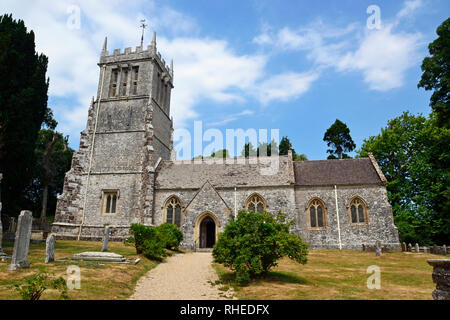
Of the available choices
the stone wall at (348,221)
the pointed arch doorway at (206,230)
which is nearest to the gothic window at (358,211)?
the stone wall at (348,221)

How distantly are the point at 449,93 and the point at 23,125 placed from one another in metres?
27.2

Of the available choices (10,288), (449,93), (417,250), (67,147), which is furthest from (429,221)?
(67,147)

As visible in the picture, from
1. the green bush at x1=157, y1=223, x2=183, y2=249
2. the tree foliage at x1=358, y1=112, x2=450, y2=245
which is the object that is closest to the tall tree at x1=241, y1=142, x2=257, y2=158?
the tree foliage at x1=358, y1=112, x2=450, y2=245

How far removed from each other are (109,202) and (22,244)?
17.1m

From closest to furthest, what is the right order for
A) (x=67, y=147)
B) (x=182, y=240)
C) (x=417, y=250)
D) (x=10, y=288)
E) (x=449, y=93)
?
(x=10, y=288), (x=449, y=93), (x=182, y=240), (x=417, y=250), (x=67, y=147)

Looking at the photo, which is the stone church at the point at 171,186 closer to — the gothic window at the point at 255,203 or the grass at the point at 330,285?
the gothic window at the point at 255,203

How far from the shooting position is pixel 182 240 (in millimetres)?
22688

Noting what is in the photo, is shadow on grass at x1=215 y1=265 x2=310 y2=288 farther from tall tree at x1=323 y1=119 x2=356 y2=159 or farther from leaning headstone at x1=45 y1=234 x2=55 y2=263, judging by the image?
tall tree at x1=323 y1=119 x2=356 y2=159

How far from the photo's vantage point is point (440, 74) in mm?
19641

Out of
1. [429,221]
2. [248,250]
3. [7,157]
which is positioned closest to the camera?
[248,250]

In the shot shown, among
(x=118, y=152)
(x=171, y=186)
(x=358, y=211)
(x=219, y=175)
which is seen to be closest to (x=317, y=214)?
(x=358, y=211)

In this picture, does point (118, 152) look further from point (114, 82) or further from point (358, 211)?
point (358, 211)

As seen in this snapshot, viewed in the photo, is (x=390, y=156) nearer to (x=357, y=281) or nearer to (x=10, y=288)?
(x=357, y=281)

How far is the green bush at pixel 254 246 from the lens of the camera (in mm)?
10125
